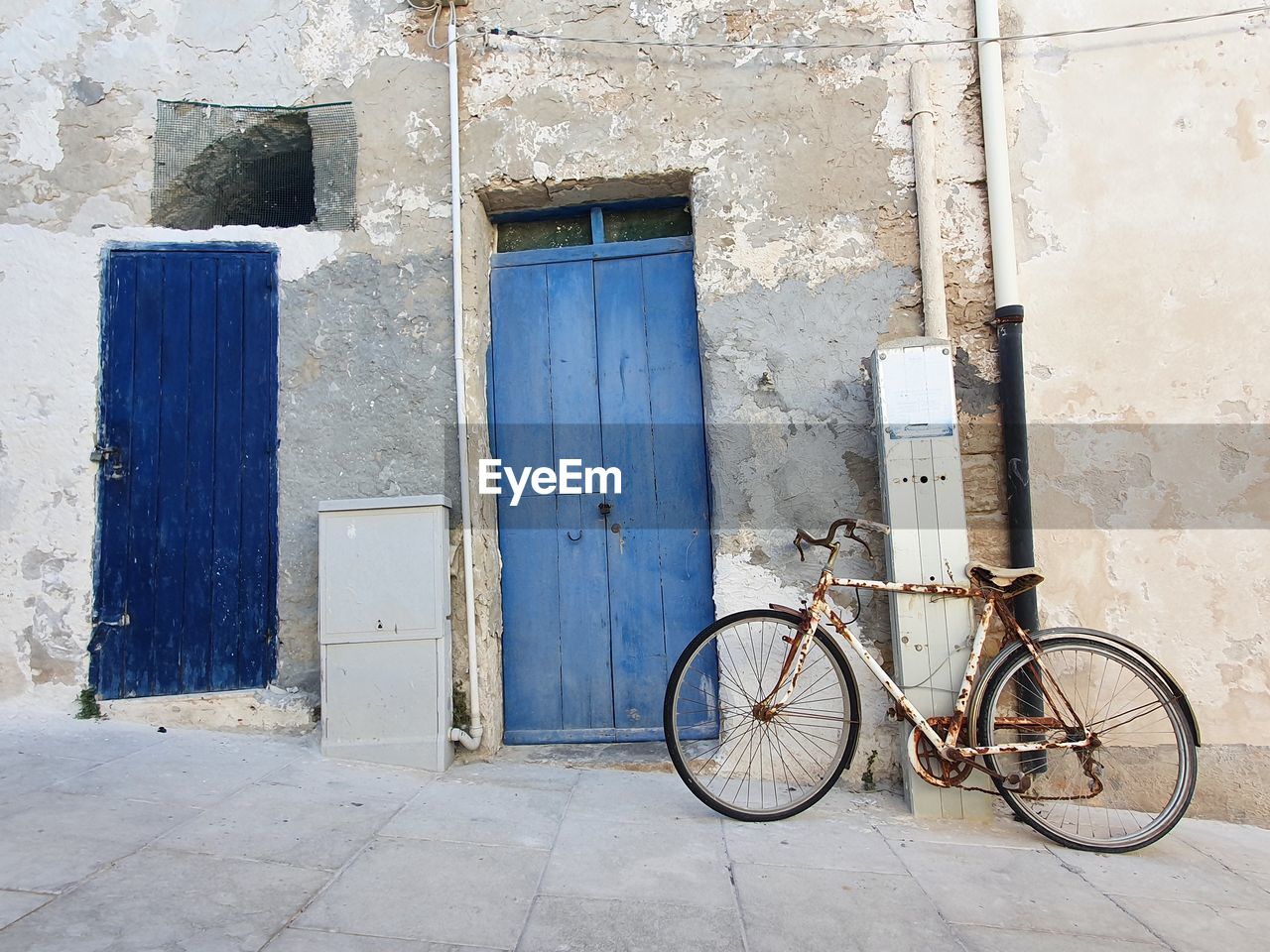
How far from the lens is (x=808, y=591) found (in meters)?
3.20

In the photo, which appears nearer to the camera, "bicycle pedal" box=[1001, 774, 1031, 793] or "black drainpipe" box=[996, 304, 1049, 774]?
"bicycle pedal" box=[1001, 774, 1031, 793]

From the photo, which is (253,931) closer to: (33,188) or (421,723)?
(421,723)

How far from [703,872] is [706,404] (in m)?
1.87

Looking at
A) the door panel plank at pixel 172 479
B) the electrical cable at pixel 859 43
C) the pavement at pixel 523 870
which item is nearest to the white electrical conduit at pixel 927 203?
the electrical cable at pixel 859 43

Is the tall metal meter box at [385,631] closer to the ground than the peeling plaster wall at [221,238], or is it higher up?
closer to the ground

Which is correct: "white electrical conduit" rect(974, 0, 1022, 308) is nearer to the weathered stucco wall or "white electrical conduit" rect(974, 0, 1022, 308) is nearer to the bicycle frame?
the weathered stucco wall

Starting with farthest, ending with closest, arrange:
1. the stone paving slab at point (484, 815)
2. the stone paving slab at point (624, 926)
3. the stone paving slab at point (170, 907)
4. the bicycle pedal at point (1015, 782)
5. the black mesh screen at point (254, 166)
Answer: the black mesh screen at point (254, 166)
the bicycle pedal at point (1015, 782)
the stone paving slab at point (484, 815)
the stone paving slab at point (624, 926)
the stone paving slab at point (170, 907)

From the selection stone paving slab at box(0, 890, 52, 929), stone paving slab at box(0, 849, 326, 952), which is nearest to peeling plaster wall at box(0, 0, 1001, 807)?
stone paving slab at box(0, 849, 326, 952)

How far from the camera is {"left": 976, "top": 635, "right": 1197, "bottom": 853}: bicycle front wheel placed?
2.59 m

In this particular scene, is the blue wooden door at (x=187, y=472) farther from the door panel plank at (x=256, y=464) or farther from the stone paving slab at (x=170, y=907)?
the stone paving slab at (x=170, y=907)

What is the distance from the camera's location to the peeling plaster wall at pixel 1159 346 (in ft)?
9.91

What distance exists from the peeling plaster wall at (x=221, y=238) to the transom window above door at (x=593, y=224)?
384mm

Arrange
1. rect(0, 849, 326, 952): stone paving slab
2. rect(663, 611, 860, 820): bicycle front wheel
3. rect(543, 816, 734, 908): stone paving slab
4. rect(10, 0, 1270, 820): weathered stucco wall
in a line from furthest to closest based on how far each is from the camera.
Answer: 1. rect(10, 0, 1270, 820): weathered stucco wall
2. rect(663, 611, 860, 820): bicycle front wheel
3. rect(543, 816, 734, 908): stone paving slab
4. rect(0, 849, 326, 952): stone paving slab

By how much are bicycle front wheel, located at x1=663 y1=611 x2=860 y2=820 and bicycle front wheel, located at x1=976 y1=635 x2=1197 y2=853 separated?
0.56 m
